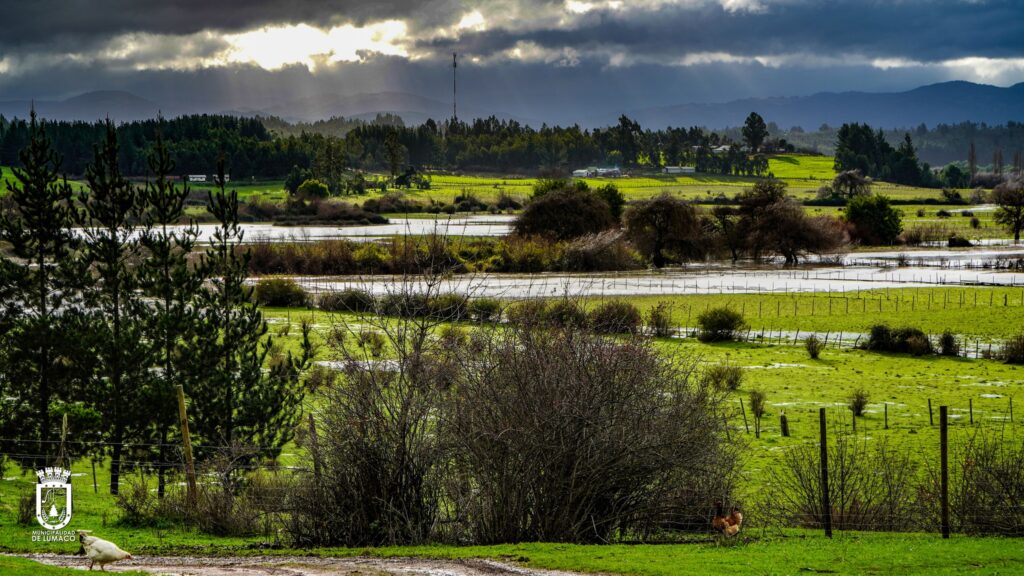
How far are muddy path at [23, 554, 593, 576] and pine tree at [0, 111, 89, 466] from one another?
12.2 m

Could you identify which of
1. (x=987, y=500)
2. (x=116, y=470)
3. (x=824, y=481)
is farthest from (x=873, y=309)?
(x=116, y=470)

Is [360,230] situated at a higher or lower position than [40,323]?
lower

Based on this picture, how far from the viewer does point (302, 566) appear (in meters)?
17.0

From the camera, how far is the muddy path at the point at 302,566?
16141mm

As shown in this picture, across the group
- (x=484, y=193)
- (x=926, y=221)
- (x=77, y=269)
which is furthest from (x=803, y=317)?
(x=484, y=193)

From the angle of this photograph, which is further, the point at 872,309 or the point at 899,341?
the point at 872,309

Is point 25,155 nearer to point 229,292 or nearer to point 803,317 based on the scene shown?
point 229,292

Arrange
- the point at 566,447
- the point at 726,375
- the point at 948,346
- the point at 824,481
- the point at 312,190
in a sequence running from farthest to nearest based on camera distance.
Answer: the point at 312,190
the point at 948,346
the point at 726,375
the point at 824,481
the point at 566,447

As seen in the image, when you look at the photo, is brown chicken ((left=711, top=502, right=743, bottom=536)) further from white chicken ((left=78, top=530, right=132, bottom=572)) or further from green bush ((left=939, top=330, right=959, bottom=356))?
green bush ((left=939, top=330, right=959, bottom=356))

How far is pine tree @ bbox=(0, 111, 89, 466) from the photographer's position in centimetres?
2936

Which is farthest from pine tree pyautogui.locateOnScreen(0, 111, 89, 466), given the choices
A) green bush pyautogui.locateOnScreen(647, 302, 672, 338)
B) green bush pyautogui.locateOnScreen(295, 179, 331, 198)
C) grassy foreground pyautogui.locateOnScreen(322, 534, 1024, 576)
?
green bush pyautogui.locateOnScreen(295, 179, 331, 198)

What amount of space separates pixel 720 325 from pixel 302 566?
37.5 metres

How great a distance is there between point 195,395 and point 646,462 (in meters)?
15.1

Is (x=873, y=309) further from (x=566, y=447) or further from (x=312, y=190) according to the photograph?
(x=312, y=190)
